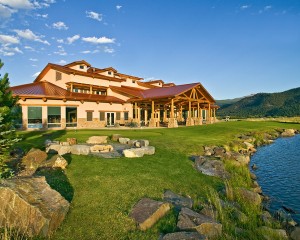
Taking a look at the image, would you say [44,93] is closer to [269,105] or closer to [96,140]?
[96,140]

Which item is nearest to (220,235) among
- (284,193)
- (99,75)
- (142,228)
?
(142,228)

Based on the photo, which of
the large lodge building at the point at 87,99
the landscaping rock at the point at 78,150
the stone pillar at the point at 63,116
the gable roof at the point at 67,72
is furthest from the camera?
the gable roof at the point at 67,72

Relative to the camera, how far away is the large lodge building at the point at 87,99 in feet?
99.3

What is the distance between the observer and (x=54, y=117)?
31609 mm

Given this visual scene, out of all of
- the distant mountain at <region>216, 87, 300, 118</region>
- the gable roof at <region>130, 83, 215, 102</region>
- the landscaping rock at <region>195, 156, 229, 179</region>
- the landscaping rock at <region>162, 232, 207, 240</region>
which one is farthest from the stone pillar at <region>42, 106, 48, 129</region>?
the distant mountain at <region>216, 87, 300, 118</region>

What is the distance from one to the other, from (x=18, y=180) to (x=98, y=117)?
29863mm

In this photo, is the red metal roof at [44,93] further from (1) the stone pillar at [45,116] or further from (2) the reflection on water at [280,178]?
(2) the reflection on water at [280,178]

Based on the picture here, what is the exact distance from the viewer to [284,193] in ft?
38.0

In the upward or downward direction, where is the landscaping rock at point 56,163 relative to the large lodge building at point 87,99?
downward

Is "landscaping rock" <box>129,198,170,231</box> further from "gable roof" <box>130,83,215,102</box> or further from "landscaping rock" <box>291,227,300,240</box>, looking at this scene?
"gable roof" <box>130,83,215,102</box>

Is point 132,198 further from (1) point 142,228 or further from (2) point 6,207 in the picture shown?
(2) point 6,207

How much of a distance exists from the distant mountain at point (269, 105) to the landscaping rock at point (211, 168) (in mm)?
115416

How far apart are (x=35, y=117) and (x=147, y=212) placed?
27.3m

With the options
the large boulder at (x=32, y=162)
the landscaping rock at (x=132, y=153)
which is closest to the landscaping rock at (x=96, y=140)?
the landscaping rock at (x=132, y=153)
